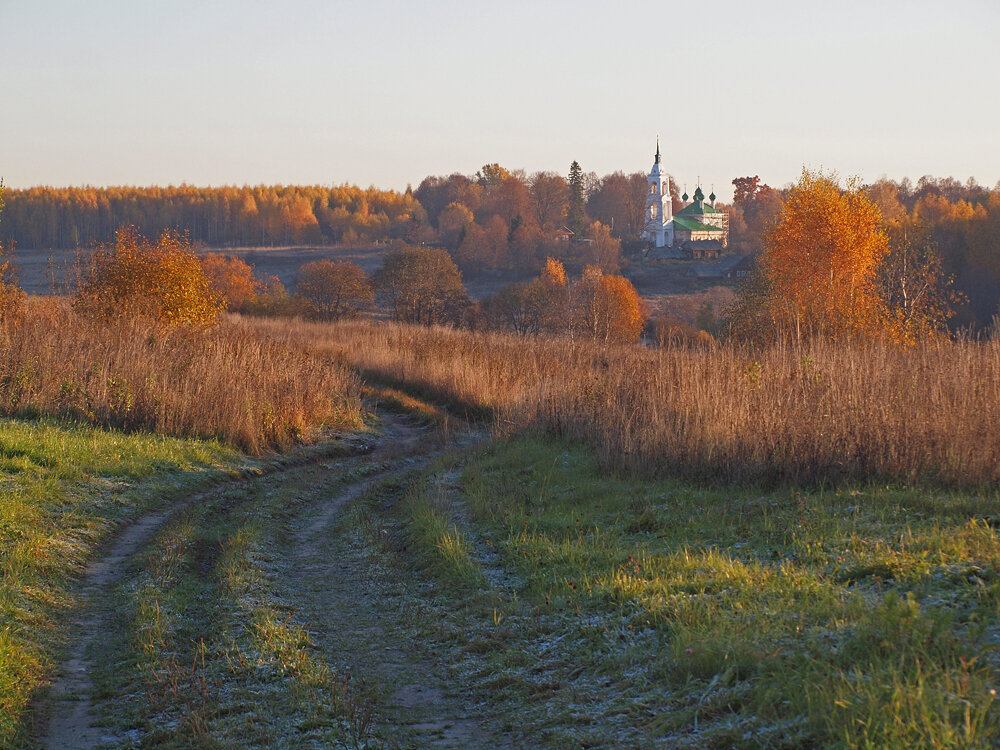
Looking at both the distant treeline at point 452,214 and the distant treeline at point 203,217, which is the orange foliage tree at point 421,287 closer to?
the distant treeline at point 452,214

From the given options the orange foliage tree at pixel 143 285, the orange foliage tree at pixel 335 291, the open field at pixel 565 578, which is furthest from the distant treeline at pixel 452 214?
the open field at pixel 565 578

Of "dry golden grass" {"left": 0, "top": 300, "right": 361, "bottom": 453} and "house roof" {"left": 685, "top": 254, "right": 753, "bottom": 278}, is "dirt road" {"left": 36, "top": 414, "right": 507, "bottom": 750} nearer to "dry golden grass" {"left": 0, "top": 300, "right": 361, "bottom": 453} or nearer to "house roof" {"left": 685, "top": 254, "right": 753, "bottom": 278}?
"dry golden grass" {"left": 0, "top": 300, "right": 361, "bottom": 453}

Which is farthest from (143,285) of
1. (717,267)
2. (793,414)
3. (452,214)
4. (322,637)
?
(452,214)

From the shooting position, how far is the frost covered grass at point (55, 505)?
5480 millimetres

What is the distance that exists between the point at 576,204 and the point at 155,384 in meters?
104

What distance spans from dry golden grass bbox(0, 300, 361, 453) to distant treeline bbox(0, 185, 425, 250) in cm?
11299

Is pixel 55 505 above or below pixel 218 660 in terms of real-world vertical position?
above

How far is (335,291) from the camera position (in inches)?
2092

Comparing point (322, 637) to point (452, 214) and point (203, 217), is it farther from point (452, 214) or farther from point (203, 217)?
point (203, 217)

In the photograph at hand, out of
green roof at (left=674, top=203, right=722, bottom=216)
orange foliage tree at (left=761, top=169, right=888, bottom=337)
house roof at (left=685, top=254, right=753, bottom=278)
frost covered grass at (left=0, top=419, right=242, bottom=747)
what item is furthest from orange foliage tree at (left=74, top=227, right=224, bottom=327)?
green roof at (left=674, top=203, right=722, bottom=216)

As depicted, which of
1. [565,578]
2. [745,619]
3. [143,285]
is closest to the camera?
[745,619]

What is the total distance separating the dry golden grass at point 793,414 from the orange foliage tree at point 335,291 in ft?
131

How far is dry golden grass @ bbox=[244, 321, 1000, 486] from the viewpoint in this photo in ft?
26.1

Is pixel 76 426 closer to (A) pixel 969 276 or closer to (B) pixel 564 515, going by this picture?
(B) pixel 564 515
